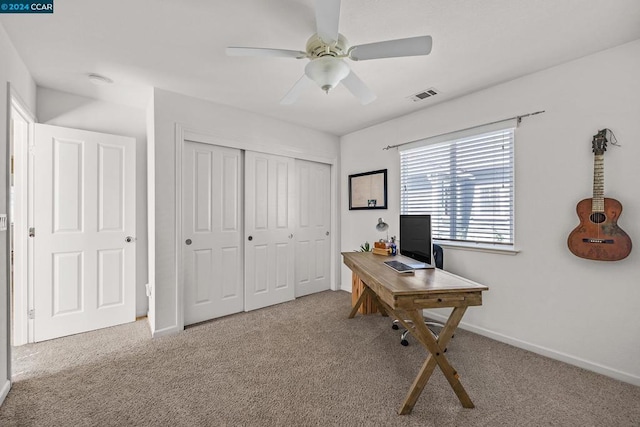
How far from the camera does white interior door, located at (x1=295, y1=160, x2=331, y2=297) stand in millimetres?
4027

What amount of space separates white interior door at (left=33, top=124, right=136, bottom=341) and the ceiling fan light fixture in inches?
94.5

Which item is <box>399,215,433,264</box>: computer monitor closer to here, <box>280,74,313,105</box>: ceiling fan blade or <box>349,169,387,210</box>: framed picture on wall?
<box>349,169,387,210</box>: framed picture on wall

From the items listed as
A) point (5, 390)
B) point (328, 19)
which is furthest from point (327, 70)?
point (5, 390)

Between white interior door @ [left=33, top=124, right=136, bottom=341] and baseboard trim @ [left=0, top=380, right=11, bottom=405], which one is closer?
baseboard trim @ [left=0, top=380, right=11, bottom=405]

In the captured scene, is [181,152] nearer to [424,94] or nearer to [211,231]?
[211,231]

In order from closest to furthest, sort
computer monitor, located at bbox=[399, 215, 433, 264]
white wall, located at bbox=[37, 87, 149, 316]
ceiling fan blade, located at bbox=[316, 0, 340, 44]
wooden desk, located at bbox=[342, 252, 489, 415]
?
1. ceiling fan blade, located at bbox=[316, 0, 340, 44]
2. wooden desk, located at bbox=[342, 252, 489, 415]
3. computer monitor, located at bbox=[399, 215, 433, 264]
4. white wall, located at bbox=[37, 87, 149, 316]

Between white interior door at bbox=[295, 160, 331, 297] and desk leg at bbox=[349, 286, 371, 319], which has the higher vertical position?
white interior door at bbox=[295, 160, 331, 297]

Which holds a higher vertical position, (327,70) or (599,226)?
(327,70)

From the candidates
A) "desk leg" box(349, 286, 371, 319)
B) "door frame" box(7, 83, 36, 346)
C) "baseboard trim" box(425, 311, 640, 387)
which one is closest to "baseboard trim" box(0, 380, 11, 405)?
"door frame" box(7, 83, 36, 346)

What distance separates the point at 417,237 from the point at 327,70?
1.52 metres

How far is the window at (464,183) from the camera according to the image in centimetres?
266

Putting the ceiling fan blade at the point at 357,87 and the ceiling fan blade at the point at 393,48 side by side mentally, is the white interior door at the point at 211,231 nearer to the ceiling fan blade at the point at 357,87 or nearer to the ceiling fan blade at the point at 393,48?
the ceiling fan blade at the point at 357,87

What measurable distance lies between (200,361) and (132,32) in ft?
8.13

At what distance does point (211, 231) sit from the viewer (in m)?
3.17
